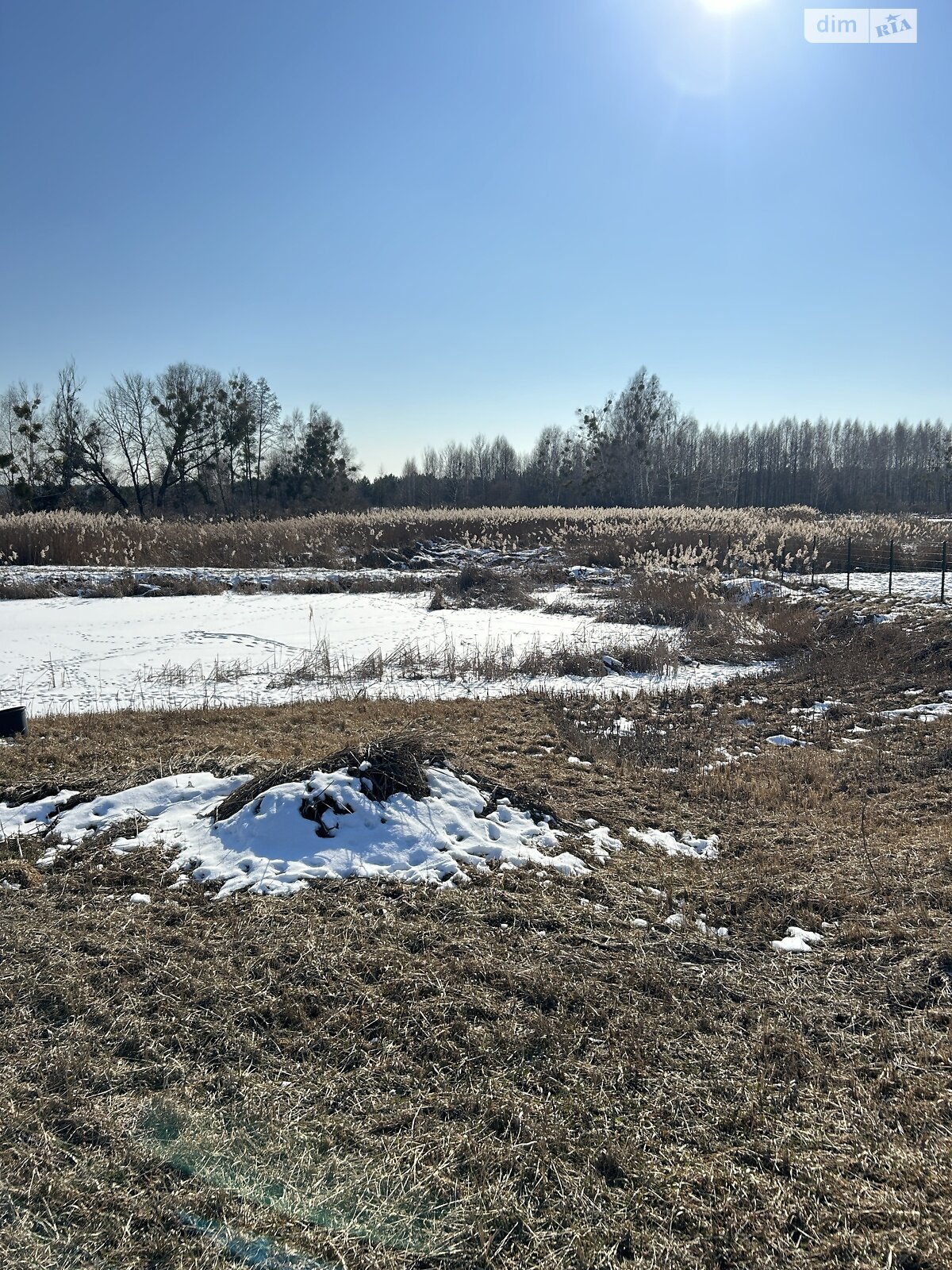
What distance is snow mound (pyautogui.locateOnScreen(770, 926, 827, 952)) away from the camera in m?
3.75

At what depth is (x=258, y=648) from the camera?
1231cm

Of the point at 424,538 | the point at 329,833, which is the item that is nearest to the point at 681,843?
the point at 329,833

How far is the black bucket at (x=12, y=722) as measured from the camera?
735 cm

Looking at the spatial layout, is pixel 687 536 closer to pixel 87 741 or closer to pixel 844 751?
pixel 844 751

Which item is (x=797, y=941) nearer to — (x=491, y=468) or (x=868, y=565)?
(x=868, y=565)

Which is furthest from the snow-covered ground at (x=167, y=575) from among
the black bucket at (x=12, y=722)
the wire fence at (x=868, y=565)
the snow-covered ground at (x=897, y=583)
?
the snow-covered ground at (x=897, y=583)

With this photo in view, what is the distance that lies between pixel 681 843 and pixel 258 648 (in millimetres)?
8902

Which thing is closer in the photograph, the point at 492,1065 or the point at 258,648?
the point at 492,1065

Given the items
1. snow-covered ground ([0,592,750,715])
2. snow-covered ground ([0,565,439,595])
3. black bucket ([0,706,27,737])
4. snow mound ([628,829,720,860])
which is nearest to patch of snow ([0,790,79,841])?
black bucket ([0,706,27,737])

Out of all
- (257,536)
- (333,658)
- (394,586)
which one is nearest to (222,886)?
(333,658)

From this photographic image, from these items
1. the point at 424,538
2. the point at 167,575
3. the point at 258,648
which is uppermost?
the point at 424,538

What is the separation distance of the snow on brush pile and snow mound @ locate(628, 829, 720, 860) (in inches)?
11.7

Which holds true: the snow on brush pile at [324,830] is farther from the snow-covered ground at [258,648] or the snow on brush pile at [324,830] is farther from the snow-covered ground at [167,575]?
the snow-covered ground at [167,575]

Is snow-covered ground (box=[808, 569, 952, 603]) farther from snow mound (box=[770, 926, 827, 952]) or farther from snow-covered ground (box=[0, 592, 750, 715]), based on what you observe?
snow mound (box=[770, 926, 827, 952])
